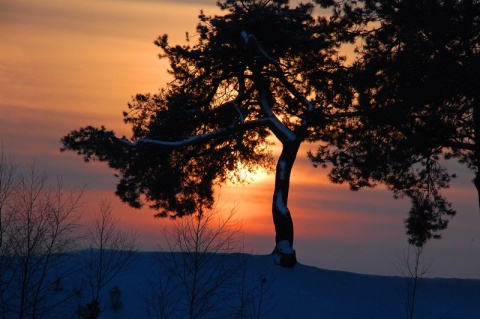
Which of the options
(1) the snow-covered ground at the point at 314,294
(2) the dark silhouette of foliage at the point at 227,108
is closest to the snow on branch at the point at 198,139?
(2) the dark silhouette of foliage at the point at 227,108

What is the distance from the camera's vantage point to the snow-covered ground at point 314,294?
71.6 ft

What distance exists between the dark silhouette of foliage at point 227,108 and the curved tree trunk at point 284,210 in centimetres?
4

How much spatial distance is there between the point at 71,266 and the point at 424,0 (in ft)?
46.0

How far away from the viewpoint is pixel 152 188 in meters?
25.5

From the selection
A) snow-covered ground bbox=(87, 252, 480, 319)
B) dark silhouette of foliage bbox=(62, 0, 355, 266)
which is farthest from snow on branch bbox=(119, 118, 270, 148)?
snow-covered ground bbox=(87, 252, 480, 319)

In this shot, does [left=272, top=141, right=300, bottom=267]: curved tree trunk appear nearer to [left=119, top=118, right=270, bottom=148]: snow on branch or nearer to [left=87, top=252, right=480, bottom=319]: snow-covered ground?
[left=87, top=252, right=480, bottom=319]: snow-covered ground

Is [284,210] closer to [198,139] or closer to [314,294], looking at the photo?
[314,294]

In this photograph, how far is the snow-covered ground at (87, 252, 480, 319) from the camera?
21828 mm

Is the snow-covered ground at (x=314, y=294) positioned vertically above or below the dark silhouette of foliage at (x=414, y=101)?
below

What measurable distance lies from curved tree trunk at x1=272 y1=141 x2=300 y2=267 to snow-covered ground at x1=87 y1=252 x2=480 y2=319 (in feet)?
1.46

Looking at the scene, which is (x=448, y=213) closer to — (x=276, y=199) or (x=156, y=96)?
(x=276, y=199)

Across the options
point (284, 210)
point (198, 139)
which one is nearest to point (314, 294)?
point (284, 210)

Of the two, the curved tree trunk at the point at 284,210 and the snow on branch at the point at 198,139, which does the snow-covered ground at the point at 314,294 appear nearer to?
the curved tree trunk at the point at 284,210

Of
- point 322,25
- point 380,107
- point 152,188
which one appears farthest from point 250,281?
point 322,25
